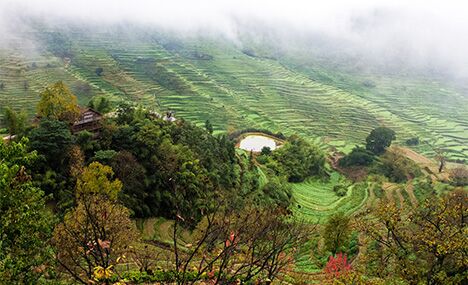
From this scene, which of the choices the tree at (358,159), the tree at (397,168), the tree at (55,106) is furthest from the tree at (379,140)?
the tree at (55,106)

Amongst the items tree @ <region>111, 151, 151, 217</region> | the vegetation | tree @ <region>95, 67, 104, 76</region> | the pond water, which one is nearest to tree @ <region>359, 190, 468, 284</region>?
the vegetation

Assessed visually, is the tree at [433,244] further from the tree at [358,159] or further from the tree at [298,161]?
the tree at [358,159]

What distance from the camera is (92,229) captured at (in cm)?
1412

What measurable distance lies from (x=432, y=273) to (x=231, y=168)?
2309cm

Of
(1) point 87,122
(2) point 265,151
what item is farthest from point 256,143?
(1) point 87,122

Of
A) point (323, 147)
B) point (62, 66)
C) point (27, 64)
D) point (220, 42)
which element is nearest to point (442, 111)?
point (323, 147)

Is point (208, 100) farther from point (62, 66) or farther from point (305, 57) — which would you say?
point (305, 57)

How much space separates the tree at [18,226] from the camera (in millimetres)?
10680

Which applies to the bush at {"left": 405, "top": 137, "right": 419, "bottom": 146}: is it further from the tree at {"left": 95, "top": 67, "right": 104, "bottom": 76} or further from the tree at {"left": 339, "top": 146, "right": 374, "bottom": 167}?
the tree at {"left": 95, "top": 67, "right": 104, "bottom": 76}

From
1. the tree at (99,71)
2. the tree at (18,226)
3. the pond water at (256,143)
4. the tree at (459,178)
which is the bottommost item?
the pond water at (256,143)

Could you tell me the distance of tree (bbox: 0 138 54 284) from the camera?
10.7m

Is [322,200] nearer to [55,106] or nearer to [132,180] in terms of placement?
[132,180]

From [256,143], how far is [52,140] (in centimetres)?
3628

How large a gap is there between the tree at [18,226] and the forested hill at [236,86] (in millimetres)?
51076
